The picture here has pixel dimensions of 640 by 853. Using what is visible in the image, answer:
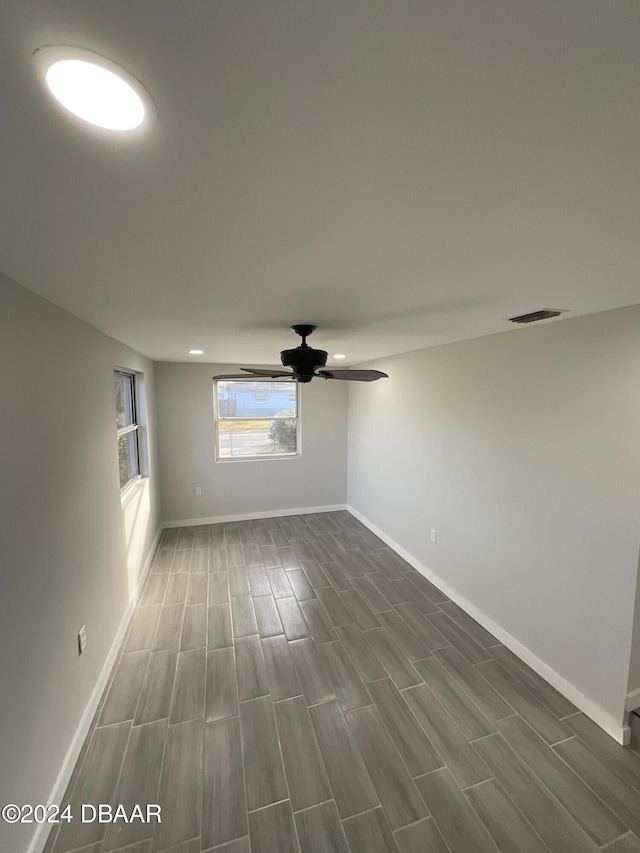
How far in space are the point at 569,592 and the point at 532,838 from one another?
114 centimetres

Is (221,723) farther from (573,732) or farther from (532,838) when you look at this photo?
(573,732)

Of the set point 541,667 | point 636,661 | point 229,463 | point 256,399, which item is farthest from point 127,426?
point 636,661

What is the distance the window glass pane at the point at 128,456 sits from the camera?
322 centimetres

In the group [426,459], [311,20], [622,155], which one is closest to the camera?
[311,20]

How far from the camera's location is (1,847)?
45.3 inches

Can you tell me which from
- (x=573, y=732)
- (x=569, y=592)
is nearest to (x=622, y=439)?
(x=569, y=592)

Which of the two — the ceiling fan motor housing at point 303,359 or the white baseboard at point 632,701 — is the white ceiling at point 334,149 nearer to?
the ceiling fan motor housing at point 303,359

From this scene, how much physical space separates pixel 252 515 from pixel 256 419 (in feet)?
4.48

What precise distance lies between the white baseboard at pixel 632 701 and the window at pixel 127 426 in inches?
148

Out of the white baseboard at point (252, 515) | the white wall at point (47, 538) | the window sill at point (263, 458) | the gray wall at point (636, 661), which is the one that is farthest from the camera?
the window sill at point (263, 458)

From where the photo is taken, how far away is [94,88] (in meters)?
0.50

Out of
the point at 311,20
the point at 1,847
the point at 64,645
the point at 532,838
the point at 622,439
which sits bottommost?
the point at 532,838

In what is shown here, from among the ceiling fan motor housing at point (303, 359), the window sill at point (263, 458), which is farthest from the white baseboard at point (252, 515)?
the ceiling fan motor housing at point (303, 359)

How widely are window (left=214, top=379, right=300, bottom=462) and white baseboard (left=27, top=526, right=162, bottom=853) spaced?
2.35m
